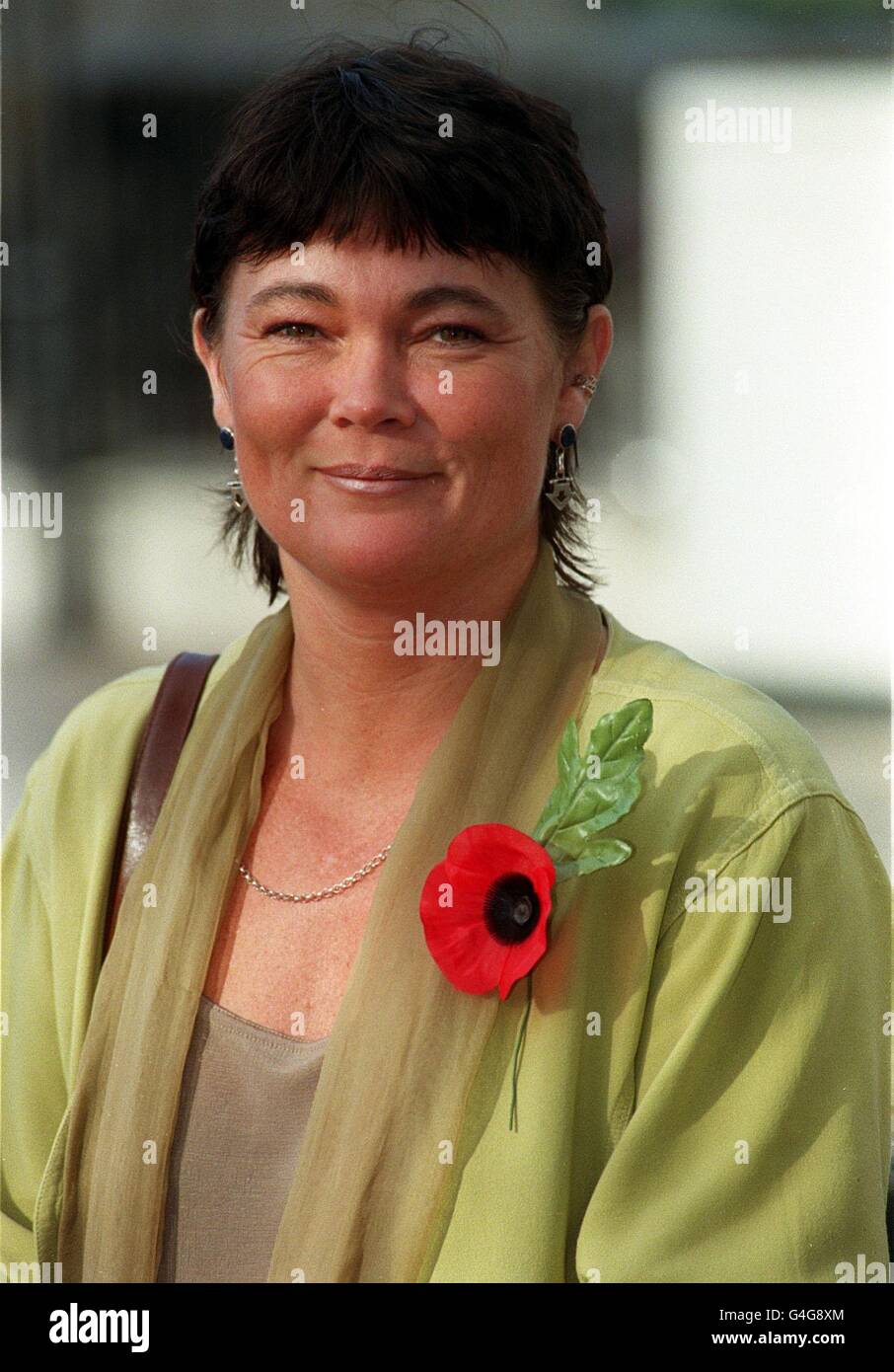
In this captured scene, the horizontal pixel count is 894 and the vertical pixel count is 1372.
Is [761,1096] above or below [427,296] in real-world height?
below

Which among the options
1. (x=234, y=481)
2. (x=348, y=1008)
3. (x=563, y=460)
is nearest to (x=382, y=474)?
(x=563, y=460)

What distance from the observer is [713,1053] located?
141 centimetres

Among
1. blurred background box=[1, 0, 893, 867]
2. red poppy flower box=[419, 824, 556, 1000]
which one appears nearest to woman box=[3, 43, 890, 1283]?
red poppy flower box=[419, 824, 556, 1000]

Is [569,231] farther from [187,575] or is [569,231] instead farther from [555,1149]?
[187,575]

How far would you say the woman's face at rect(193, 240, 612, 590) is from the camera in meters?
1.51

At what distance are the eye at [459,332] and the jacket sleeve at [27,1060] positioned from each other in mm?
760

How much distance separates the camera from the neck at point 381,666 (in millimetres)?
1648

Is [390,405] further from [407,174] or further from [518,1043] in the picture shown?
[518,1043]

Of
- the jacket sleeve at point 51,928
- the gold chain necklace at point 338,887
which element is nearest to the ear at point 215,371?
the jacket sleeve at point 51,928

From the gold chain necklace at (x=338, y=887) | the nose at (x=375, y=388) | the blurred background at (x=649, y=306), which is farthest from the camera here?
the blurred background at (x=649, y=306)

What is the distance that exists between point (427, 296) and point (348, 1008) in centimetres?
72

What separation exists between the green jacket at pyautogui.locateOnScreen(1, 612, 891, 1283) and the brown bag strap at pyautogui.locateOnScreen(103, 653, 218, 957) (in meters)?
0.52

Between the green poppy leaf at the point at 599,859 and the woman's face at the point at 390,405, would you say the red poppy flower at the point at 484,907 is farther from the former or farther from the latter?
the woman's face at the point at 390,405

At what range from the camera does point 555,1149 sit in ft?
4.61
